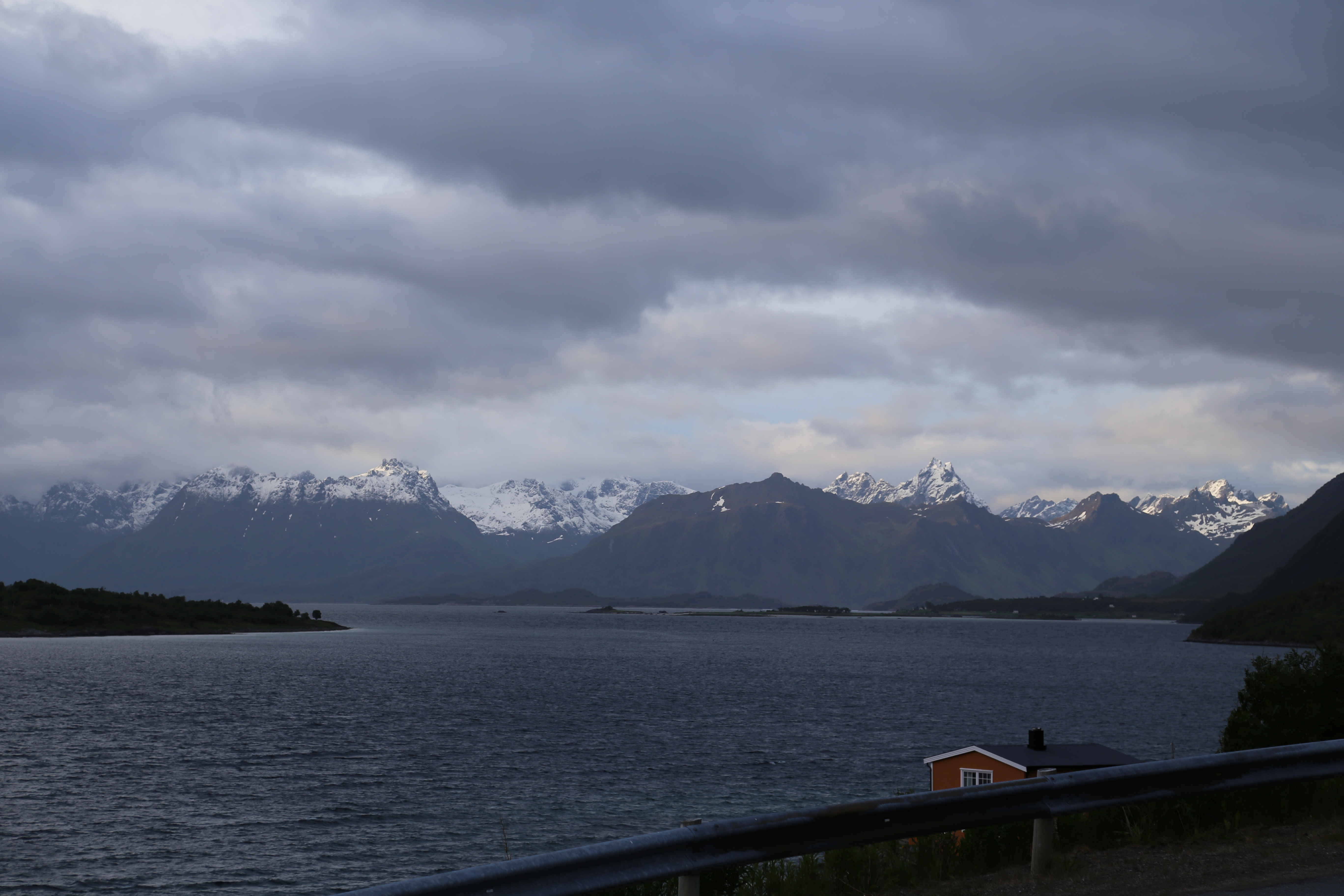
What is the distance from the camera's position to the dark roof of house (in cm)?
3897

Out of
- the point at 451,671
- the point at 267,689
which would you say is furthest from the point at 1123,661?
the point at 267,689

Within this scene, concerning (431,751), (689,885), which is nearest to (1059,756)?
(689,885)

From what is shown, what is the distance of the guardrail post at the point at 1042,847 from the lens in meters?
10.7

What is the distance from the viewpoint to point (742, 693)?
12069 centimetres

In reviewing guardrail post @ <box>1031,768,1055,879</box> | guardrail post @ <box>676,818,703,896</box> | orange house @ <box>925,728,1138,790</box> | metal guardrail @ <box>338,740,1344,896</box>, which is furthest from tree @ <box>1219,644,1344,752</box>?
guardrail post @ <box>676,818,703,896</box>

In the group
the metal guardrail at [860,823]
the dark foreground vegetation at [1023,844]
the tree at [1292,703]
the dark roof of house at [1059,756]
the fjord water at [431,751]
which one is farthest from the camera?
the fjord water at [431,751]

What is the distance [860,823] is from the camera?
9.48 meters

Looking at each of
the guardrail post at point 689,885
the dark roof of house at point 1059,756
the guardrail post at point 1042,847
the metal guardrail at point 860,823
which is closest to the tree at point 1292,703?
the dark roof of house at point 1059,756

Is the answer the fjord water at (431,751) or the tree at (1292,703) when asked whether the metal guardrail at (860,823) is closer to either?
the tree at (1292,703)

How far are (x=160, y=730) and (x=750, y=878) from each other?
3288 inches

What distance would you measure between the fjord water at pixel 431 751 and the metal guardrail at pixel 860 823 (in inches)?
1421

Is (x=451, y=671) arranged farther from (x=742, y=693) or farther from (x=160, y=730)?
(x=160, y=730)

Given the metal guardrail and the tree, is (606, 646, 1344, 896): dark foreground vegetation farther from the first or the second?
the tree

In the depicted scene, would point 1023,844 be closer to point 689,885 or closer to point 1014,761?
point 689,885
